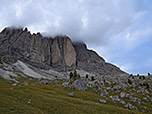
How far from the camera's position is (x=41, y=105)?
32125 millimetres

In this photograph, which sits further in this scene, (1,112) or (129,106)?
(129,106)

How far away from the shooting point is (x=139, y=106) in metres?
61.9

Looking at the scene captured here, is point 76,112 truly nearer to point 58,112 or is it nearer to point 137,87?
point 58,112

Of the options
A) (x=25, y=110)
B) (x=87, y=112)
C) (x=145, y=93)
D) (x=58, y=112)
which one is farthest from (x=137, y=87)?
(x=25, y=110)

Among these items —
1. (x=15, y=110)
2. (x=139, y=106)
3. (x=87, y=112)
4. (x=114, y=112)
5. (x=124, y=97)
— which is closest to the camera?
(x=15, y=110)

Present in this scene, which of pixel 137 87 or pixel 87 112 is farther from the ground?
pixel 137 87

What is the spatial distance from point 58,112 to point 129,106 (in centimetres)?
4030

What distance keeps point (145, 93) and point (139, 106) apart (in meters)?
23.4

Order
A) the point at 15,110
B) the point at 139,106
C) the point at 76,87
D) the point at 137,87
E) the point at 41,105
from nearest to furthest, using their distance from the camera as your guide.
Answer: the point at 15,110 → the point at 41,105 → the point at 139,106 → the point at 76,87 → the point at 137,87

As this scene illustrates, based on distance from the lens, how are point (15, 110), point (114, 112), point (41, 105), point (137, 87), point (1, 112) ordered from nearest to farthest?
1. point (1, 112)
2. point (15, 110)
3. point (41, 105)
4. point (114, 112)
5. point (137, 87)

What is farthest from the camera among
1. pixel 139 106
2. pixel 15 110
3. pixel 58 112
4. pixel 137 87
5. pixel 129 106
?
pixel 137 87

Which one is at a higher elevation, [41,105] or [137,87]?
[137,87]

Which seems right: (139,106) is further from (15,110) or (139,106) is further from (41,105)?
(15,110)

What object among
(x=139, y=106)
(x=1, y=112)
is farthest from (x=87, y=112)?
(x=139, y=106)
